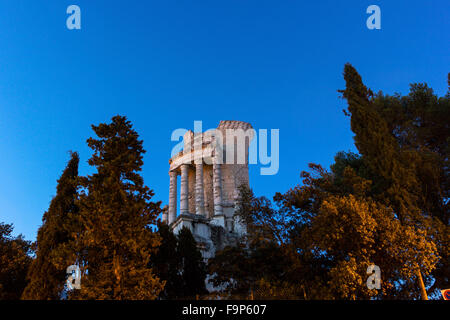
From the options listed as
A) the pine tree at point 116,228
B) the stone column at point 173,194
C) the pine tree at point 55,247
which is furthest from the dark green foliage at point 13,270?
the stone column at point 173,194

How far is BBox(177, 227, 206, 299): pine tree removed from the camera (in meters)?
14.5

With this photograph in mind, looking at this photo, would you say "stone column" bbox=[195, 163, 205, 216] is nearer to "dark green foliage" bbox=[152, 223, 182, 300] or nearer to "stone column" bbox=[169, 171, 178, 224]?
"stone column" bbox=[169, 171, 178, 224]

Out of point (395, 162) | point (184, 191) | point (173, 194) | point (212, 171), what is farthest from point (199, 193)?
point (395, 162)

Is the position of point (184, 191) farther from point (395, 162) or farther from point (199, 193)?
point (395, 162)

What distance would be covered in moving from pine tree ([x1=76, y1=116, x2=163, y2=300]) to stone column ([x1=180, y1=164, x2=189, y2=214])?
2159cm

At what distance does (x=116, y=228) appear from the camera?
11.4 metres

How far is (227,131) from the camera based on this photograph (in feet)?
122

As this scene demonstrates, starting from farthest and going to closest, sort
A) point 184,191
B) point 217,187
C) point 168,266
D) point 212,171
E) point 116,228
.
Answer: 1. point 212,171
2. point 184,191
3. point 217,187
4. point 168,266
5. point 116,228

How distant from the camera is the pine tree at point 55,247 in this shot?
1099 cm

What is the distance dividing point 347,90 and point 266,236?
10.6m

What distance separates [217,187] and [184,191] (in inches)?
164

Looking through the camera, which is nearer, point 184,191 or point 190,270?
point 190,270

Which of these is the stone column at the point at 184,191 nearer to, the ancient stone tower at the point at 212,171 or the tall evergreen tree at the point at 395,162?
the ancient stone tower at the point at 212,171

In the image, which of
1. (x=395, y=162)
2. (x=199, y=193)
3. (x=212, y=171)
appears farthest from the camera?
(x=212, y=171)
